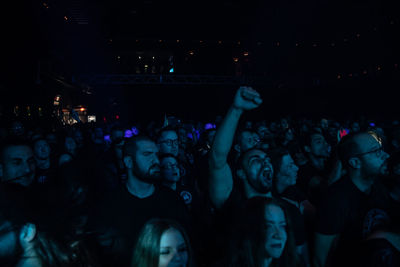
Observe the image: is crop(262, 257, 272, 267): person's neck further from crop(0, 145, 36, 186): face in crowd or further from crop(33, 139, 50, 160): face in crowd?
crop(33, 139, 50, 160): face in crowd

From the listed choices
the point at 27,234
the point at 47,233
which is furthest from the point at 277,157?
the point at 27,234

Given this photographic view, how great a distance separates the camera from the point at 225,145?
2.24 metres

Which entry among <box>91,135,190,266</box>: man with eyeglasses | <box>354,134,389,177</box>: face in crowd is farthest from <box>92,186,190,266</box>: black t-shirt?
<box>354,134,389,177</box>: face in crowd

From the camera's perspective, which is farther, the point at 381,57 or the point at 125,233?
the point at 381,57

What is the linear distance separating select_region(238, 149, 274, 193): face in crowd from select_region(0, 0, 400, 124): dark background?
10.6m

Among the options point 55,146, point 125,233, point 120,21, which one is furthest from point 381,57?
point 125,233

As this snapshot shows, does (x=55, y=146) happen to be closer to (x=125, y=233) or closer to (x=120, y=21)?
(x=125, y=233)

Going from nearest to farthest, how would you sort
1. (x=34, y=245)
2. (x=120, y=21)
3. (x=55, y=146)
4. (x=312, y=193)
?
(x=34, y=245), (x=312, y=193), (x=55, y=146), (x=120, y=21)

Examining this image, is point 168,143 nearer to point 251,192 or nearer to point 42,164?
point 251,192

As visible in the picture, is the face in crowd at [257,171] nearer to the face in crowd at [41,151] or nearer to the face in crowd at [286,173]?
the face in crowd at [286,173]

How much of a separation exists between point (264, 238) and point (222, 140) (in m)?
0.79

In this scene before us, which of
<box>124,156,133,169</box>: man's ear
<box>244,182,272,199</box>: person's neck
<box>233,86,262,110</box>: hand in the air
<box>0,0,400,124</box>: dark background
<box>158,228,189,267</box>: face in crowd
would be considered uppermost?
<box>0,0,400,124</box>: dark background

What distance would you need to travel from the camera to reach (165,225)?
1706 mm

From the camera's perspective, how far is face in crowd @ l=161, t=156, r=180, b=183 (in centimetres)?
322
